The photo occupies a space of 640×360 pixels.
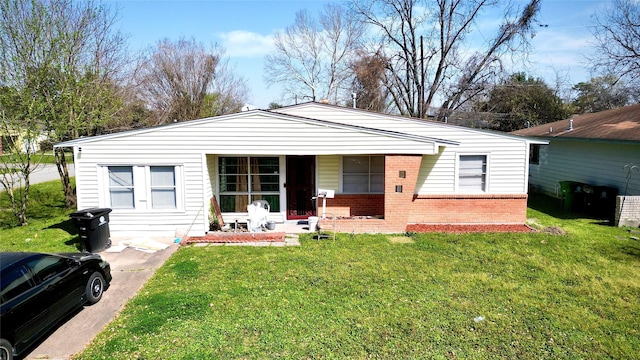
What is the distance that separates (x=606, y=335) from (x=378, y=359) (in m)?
3.59

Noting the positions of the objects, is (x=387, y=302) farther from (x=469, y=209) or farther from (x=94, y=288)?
(x=469, y=209)

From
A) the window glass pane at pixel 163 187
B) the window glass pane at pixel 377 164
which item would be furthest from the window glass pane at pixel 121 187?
the window glass pane at pixel 377 164

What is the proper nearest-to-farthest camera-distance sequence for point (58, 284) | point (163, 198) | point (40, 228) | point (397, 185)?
1. point (58, 284)
2. point (163, 198)
3. point (397, 185)
4. point (40, 228)

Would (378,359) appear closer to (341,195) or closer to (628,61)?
(341,195)

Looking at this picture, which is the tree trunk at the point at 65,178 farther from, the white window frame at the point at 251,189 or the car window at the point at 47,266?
the car window at the point at 47,266

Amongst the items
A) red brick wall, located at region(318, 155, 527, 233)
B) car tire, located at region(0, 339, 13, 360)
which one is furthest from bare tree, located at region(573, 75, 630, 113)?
car tire, located at region(0, 339, 13, 360)

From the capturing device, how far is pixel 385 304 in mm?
6359

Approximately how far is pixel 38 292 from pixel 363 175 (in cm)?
917

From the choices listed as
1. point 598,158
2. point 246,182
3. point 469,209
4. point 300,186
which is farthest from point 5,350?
point 598,158

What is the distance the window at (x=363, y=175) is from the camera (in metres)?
12.2

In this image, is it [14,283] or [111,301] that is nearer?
[14,283]

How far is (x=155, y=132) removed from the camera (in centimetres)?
1028

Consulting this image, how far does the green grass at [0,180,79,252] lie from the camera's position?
32.4 ft

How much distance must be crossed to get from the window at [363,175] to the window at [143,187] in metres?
5.30
